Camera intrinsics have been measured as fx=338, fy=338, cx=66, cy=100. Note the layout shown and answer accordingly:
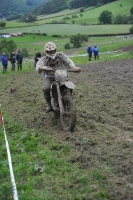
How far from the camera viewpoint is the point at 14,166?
7359mm

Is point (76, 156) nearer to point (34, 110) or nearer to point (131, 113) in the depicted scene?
point (131, 113)

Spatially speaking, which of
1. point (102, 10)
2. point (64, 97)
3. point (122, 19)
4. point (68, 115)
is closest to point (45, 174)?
point (68, 115)

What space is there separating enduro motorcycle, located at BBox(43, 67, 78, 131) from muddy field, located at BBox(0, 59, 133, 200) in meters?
0.32

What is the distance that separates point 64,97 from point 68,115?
53cm

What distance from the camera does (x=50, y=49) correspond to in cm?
1003

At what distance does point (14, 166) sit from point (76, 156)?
1.37m

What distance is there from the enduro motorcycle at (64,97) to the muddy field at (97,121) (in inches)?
12.8

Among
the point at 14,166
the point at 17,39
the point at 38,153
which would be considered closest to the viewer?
the point at 14,166

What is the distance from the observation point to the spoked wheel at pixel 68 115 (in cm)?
909

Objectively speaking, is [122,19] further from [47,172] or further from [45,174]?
[45,174]

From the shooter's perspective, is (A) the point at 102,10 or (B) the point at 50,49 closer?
(B) the point at 50,49

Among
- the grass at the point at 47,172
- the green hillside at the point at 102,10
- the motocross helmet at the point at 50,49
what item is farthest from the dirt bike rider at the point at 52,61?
the green hillside at the point at 102,10

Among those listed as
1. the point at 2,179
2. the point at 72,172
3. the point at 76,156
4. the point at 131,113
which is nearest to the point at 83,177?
the point at 72,172

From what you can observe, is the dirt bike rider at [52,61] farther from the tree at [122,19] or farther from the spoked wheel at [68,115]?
the tree at [122,19]
